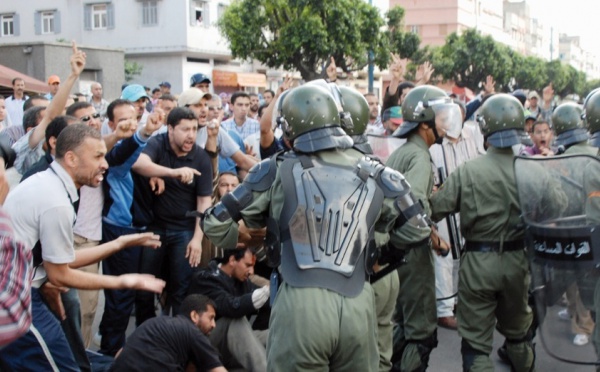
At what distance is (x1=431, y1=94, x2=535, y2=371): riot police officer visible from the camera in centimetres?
521

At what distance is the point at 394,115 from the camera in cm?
861

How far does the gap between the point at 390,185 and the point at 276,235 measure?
0.62 m

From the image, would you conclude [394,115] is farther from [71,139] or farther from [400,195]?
[71,139]

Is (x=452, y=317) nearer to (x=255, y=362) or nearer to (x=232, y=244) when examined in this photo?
(x=255, y=362)

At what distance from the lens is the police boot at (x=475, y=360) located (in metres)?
5.18

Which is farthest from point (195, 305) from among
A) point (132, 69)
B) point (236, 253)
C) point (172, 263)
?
point (132, 69)

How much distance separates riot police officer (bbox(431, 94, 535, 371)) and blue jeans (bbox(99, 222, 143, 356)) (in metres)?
2.50

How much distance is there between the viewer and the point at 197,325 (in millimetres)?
5465

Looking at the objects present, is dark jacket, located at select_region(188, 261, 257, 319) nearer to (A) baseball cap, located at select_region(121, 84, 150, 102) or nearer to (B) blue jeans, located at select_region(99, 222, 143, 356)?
(B) blue jeans, located at select_region(99, 222, 143, 356)

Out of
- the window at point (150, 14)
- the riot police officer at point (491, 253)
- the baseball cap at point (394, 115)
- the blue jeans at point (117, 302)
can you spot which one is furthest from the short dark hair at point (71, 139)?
the window at point (150, 14)

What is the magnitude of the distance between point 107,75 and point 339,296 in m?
29.6

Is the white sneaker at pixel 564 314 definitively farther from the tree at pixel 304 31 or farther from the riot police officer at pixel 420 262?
the tree at pixel 304 31

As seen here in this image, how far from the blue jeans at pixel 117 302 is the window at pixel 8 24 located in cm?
4203

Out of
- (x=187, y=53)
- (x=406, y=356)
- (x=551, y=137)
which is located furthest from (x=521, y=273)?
(x=187, y=53)
